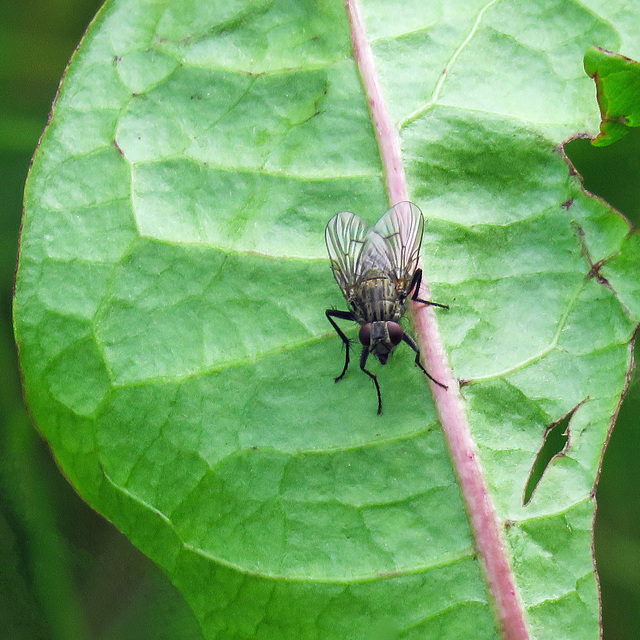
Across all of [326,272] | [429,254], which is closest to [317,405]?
[326,272]

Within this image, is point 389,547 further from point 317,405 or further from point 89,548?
point 89,548

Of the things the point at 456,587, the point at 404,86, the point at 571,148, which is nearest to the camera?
the point at 456,587

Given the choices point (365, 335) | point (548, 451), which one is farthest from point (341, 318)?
point (548, 451)

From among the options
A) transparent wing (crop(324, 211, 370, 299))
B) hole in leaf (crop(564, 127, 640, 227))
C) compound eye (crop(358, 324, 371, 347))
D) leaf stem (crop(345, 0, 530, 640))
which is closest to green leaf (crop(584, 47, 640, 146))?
hole in leaf (crop(564, 127, 640, 227))

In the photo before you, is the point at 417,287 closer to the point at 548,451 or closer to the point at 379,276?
the point at 379,276

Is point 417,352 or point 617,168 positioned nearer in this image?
point 417,352

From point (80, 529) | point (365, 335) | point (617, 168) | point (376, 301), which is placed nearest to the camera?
point (365, 335)

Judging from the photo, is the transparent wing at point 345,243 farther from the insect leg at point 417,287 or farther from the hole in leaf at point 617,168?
the hole in leaf at point 617,168
